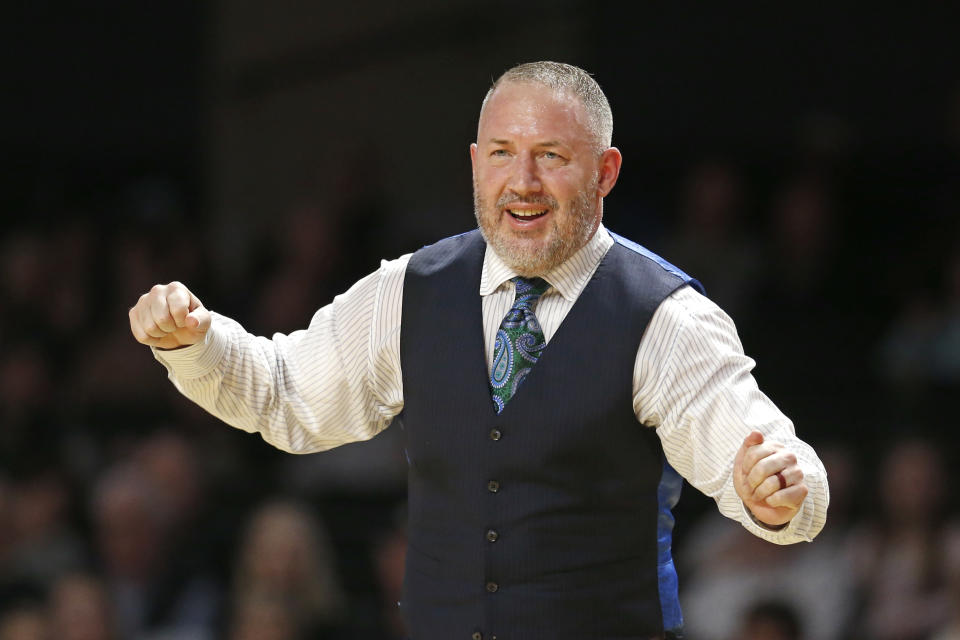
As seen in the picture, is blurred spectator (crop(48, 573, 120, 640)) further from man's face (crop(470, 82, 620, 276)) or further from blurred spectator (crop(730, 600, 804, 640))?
man's face (crop(470, 82, 620, 276))

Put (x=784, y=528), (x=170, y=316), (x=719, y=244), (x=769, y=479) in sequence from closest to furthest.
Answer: (x=769, y=479), (x=784, y=528), (x=170, y=316), (x=719, y=244)

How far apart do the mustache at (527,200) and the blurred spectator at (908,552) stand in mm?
2100

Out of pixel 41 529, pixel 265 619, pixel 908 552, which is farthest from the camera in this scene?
pixel 41 529

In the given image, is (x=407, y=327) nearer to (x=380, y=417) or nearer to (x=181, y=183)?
(x=380, y=417)

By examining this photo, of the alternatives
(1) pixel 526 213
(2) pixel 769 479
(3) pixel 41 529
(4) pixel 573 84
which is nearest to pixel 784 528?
(2) pixel 769 479

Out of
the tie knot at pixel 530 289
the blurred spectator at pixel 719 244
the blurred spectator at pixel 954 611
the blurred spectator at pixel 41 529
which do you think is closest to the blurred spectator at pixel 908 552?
the blurred spectator at pixel 954 611

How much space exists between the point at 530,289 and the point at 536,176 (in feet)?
0.58

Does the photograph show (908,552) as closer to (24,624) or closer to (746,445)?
(746,445)

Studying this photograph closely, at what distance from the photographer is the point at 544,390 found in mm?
2051

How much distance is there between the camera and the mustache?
83.4 inches

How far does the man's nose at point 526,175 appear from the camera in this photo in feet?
6.89

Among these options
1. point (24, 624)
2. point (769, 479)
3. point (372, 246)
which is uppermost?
point (769, 479)

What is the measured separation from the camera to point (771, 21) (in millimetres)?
5906

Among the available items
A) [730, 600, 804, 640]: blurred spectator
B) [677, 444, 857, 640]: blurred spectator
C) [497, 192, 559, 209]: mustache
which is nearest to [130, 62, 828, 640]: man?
[497, 192, 559, 209]: mustache
